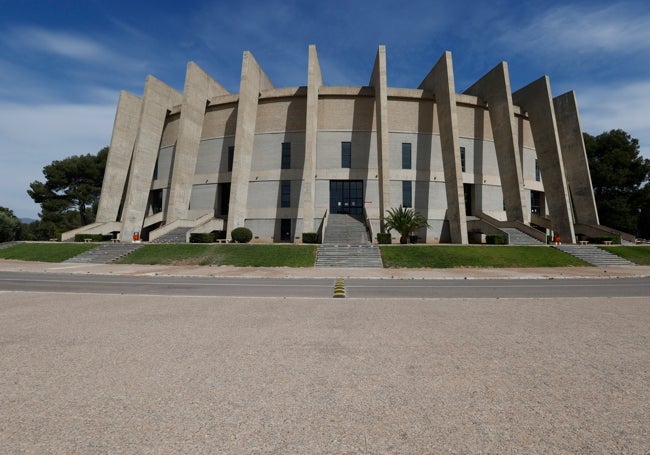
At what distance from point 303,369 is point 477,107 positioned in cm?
4289

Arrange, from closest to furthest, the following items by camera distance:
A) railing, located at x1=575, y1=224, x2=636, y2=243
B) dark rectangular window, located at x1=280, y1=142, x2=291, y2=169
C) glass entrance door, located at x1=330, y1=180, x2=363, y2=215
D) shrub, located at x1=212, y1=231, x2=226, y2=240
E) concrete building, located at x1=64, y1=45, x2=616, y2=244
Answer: railing, located at x1=575, y1=224, x2=636, y2=243 < concrete building, located at x1=64, y1=45, x2=616, y2=244 < shrub, located at x1=212, y1=231, x2=226, y2=240 < glass entrance door, located at x1=330, y1=180, x2=363, y2=215 < dark rectangular window, located at x1=280, y1=142, x2=291, y2=169

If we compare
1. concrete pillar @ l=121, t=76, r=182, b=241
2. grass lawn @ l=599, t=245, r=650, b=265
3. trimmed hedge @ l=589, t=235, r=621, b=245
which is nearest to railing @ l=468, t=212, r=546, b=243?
grass lawn @ l=599, t=245, r=650, b=265

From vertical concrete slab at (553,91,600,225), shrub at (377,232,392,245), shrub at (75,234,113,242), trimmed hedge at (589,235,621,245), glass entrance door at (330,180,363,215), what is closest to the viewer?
shrub at (377,232,392,245)

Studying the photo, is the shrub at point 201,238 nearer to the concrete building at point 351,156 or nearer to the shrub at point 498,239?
the concrete building at point 351,156

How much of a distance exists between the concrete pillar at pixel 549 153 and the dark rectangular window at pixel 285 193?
29.6 metres

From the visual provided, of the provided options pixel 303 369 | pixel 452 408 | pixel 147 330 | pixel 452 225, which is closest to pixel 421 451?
pixel 452 408

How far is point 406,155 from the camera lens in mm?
36844

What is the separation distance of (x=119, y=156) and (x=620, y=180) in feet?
247

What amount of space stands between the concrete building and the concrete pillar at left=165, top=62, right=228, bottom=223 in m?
0.12

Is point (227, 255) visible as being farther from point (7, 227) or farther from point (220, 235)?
point (7, 227)

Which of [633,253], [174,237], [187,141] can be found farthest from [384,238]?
[187,141]

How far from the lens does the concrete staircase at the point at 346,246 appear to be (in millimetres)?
23531

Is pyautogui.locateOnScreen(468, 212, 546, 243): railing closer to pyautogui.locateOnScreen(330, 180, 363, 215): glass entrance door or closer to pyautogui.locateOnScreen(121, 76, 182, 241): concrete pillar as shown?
pyautogui.locateOnScreen(330, 180, 363, 215): glass entrance door

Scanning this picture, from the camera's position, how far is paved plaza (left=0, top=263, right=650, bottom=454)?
2.88 m
